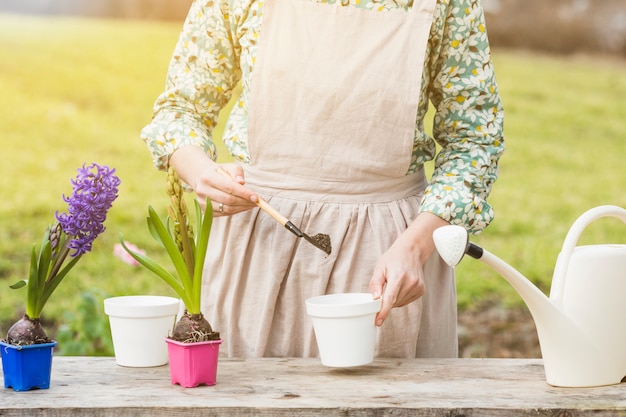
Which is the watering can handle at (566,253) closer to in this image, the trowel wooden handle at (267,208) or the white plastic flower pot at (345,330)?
the white plastic flower pot at (345,330)

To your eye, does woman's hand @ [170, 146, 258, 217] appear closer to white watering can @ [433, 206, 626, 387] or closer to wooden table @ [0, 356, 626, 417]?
wooden table @ [0, 356, 626, 417]

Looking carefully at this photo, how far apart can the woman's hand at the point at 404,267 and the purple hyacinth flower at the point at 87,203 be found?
471 mm

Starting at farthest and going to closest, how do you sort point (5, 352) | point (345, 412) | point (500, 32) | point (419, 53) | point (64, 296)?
point (500, 32) → point (64, 296) → point (419, 53) → point (5, 352) → point (345, 412)

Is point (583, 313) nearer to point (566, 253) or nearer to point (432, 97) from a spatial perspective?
→ point (566, 253)

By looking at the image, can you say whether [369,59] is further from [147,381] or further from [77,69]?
[77,69]

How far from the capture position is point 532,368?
1.54 meters

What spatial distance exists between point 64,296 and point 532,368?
3.51 m

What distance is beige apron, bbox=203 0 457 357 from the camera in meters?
1.70

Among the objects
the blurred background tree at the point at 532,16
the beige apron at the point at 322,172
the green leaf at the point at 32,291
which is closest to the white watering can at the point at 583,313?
the beige apron at the point at 322,172

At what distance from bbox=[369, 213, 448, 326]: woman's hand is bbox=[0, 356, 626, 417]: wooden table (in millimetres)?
119

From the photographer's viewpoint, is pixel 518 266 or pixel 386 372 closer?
pixel 386 372

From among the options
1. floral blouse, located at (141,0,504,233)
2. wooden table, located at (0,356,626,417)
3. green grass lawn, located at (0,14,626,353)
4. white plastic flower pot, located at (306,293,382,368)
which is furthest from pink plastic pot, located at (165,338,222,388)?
green grass lawn, located at (0,14,626,353)

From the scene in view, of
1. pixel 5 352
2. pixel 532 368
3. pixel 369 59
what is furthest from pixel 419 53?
pixel 5 352

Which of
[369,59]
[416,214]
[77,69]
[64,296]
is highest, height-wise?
[77,69]
